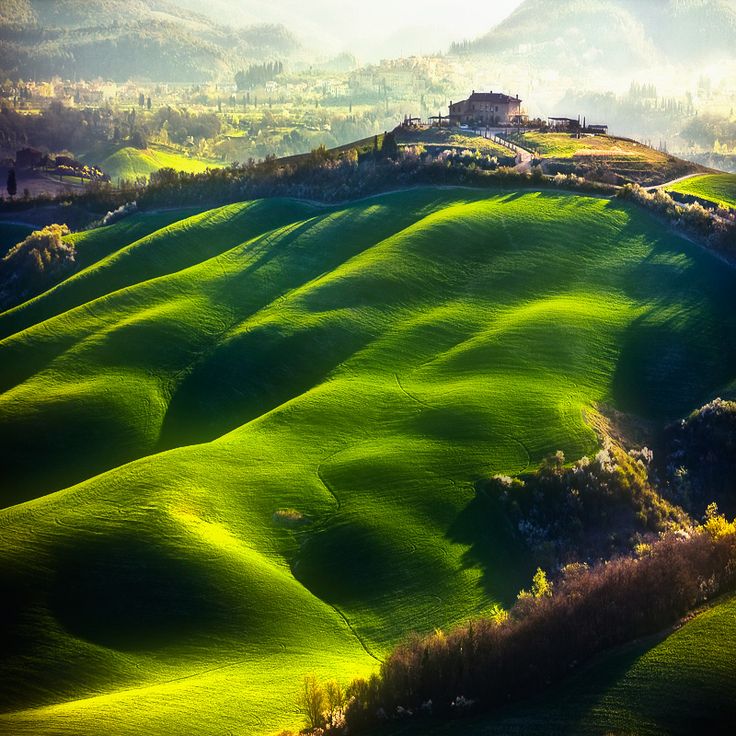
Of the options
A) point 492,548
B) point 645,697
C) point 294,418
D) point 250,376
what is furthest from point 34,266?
point 645,697

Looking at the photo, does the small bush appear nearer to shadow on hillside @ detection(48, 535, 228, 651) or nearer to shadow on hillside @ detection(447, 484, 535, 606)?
shadow on hillside @ detection(48, 535, 228, 651)

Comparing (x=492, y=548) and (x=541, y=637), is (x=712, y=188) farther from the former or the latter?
(x=541, y=637)

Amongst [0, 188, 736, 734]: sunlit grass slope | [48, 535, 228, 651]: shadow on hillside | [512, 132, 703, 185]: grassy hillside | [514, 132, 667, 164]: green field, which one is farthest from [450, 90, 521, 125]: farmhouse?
[48, 535, 228, 651]: shadow on hillside

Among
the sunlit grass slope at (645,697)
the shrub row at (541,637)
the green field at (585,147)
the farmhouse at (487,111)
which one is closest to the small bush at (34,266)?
the farmhouse at (487,111)

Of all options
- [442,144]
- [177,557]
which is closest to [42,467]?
[177,557]

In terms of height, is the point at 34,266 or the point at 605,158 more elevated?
the point at 605,158

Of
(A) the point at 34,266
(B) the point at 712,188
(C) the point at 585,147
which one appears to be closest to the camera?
(B) the point at 712,188
